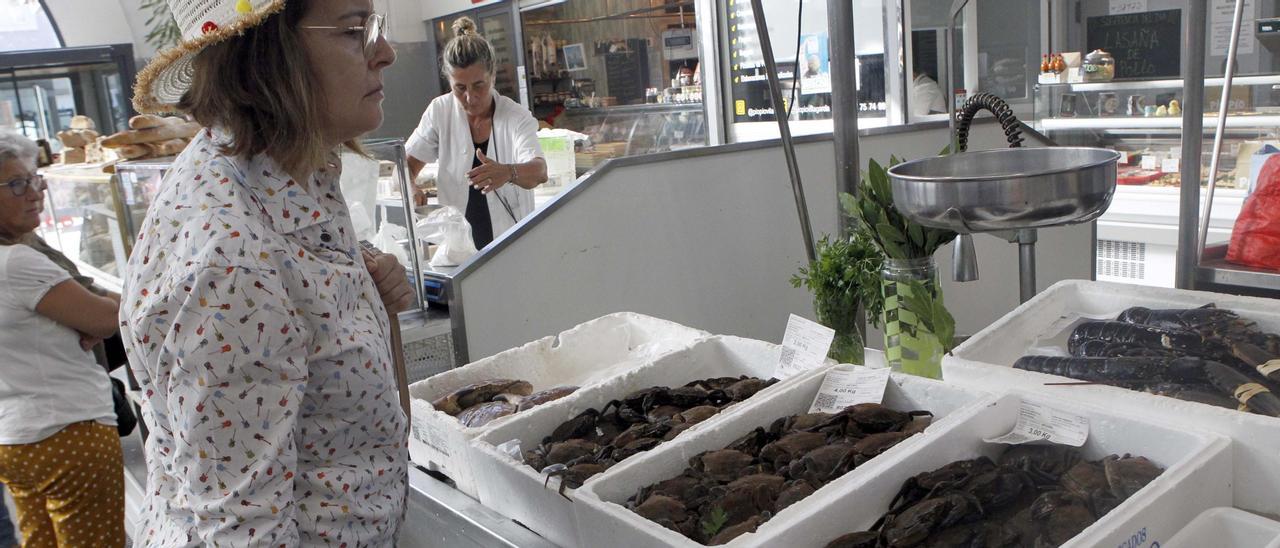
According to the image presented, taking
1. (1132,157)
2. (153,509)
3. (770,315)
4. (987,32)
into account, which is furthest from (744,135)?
(153,509)

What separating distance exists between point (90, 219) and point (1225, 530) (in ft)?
17.1

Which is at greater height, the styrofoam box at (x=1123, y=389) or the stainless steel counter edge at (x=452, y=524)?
the styrofoam box at (x=1123, y=389)

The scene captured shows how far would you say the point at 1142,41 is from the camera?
560 centimetres

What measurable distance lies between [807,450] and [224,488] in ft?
2.69

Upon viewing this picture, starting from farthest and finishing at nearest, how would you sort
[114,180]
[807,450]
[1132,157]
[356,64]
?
[1132,157] < [114,180] < [807,450] < [356,64]

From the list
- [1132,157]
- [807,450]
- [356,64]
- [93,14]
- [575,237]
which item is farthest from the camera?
[93,14]

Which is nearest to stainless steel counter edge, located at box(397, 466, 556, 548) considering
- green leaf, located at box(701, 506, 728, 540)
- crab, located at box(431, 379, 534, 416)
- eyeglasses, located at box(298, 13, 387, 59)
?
crab, located at box(431, 379, 534, 416)

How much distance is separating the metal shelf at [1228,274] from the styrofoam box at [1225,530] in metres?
1.44

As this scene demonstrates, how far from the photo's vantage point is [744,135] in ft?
18.9

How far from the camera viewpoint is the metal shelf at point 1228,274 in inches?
95.3

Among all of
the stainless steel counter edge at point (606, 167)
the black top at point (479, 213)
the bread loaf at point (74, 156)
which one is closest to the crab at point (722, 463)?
the stainless steel counter edge at point (606, 167)

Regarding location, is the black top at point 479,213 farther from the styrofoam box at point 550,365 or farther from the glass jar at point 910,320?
the glass jar at point 910,320

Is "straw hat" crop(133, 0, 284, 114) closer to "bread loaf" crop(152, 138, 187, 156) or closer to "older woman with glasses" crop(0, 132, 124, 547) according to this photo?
"older woman with glasses" crop(0, 132, 124, 547)

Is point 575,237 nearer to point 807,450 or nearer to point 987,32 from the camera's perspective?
point 807,450
